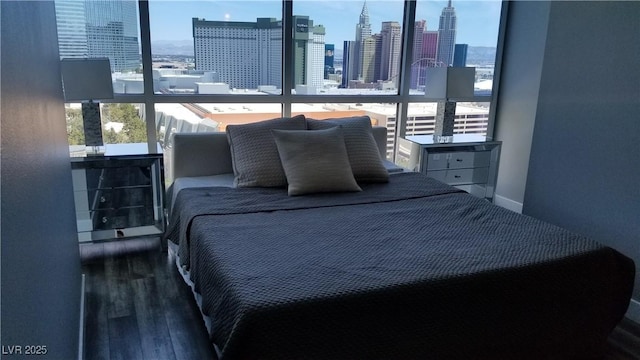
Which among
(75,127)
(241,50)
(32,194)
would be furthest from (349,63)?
(32,194)

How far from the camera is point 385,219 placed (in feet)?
8.12

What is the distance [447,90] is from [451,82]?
8 cm

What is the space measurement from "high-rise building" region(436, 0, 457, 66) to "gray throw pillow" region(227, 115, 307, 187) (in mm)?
1852

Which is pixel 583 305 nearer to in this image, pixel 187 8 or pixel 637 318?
pixel 637 318

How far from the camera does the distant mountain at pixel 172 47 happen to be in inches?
138

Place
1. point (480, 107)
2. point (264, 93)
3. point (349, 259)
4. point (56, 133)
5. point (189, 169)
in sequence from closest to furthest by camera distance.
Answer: point (56, 133)
point (349, 259)
point (189, 169)
point (264, 93)
point (480, 107)

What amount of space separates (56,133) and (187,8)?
6.68ft

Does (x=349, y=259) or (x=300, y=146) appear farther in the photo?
(x=300, y=146)

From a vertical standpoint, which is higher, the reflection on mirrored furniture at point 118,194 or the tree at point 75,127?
the tree at point 75,127

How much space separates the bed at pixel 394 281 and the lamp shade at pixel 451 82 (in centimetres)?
148

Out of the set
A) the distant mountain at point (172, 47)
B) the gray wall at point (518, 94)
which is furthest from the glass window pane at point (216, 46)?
the gray wall at point (518, 94)

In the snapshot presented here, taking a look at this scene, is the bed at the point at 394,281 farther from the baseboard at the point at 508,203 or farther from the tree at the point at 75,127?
the baseboard at the point at 508,203

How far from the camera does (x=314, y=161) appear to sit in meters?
2.94

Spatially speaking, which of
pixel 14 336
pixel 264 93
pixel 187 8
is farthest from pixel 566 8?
pixel 14 336
